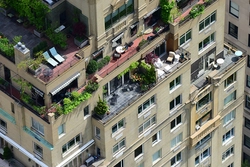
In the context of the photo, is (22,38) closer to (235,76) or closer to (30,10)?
(30,10)

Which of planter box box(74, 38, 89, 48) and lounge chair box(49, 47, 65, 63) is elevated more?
planter box box(74, 38, 89, 48)

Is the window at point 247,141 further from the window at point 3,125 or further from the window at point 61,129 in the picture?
the window at point 61,129

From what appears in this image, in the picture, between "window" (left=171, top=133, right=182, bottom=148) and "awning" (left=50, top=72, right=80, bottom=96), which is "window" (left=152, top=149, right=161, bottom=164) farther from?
"awning" (left=50, top=72, right=80, bottom=96)

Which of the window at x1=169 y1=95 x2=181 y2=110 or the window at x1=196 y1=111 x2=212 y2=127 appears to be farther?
the window at x1=196 y1=111 x2=212 y2=127

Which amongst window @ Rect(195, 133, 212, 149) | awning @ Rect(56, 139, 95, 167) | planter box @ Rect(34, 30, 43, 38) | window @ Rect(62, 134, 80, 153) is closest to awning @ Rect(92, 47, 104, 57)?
planter box @ Rect(34, 30, 43, 38)

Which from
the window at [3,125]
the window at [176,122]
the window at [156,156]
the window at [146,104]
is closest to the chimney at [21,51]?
the window at [3,125]

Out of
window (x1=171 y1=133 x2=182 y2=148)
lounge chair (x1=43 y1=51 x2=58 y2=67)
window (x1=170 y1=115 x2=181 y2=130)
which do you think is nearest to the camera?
lounge chair (x1=43 y1=51 x2=58 y2=67)

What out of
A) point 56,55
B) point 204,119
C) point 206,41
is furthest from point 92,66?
point 204,119
